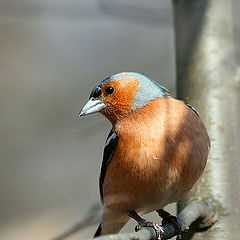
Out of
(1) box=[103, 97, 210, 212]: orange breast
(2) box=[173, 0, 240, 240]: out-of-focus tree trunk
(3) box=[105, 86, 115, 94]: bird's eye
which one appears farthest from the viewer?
(3) box=[105, 86, 115, 94]: bird's eye

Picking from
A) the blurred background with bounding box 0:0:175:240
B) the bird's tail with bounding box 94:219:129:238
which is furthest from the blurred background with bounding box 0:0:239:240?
the bird's tail with bounding box 94:219:129:238

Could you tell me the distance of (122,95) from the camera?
3.70 m

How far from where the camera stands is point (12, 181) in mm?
9281

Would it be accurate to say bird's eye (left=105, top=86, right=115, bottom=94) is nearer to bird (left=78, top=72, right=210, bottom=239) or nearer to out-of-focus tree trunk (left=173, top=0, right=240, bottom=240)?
bird (left=78, top=72, right=210, bottom=239)

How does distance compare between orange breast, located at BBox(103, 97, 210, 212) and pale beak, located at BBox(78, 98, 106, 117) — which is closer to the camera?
orange breast, located at BBox(103, 97, 210, 212)

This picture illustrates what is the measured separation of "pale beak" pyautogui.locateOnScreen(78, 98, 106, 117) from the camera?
3.67 m

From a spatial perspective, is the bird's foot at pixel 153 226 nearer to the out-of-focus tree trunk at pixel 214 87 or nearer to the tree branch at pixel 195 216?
the tree branch at pixel 195 216

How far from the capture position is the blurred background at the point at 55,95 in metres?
9.05

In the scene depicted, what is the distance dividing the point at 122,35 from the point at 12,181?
14.5 feet

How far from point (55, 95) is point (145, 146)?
23.1 ft

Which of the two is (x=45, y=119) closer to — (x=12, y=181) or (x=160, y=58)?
(x=12, y=181)

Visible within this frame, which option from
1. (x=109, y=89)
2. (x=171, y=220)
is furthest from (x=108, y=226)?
(x=109, y=89)

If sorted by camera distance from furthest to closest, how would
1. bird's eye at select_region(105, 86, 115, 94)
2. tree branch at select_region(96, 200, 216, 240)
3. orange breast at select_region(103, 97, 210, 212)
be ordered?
1. bird's eye at select_region(105, 86, 115, 94)
2. orange breast at select_region(103, 97, 210, 212)
3. tree branch at select_region(96, 200, 216, 240)

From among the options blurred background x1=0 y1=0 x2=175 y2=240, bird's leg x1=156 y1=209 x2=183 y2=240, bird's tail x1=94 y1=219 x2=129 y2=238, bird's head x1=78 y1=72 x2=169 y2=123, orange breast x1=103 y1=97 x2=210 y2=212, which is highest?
bird's head x1=78 y1=72 x2=169 y2=123
